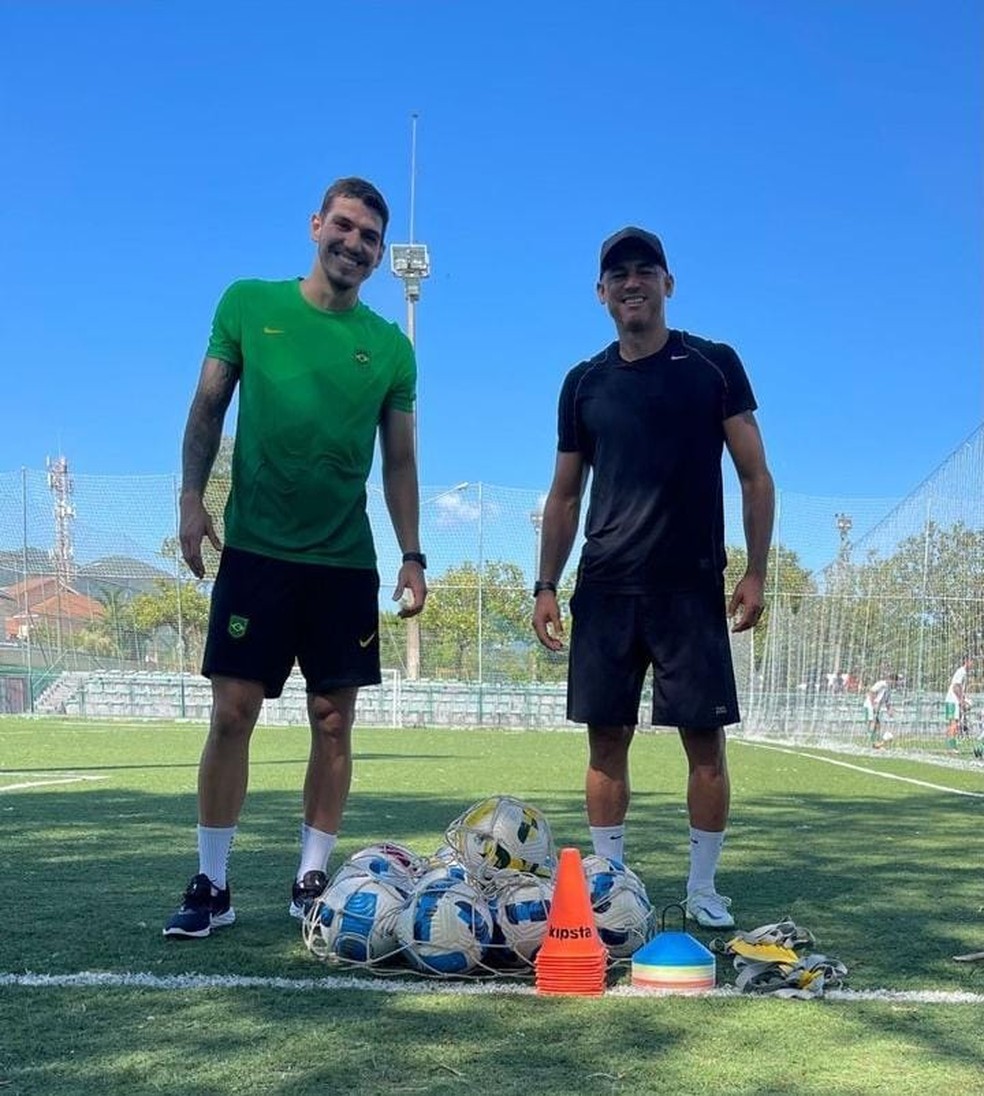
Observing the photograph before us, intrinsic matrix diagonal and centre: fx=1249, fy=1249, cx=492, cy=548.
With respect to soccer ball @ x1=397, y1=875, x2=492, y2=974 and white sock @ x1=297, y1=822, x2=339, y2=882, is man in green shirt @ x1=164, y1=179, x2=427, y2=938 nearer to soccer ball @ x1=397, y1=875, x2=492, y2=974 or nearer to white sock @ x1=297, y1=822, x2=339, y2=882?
white sock @ x1=297, y1=822, x2=339, y2=882

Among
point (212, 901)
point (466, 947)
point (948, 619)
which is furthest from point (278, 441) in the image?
point (948, 619)

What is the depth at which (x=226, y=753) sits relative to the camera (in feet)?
11.7

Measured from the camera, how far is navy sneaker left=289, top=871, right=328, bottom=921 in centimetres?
355

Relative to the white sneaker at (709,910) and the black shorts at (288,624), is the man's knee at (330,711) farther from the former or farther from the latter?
the white sneaker at (709,910)

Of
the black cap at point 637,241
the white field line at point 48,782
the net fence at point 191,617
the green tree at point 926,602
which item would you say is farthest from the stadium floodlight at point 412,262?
the black cap at point 637,241

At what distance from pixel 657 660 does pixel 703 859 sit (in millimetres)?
612

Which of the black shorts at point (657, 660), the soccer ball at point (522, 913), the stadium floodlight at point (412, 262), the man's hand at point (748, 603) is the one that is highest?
the stadium floodlight at point (412, 262)

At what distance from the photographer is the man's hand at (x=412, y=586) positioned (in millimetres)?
3879

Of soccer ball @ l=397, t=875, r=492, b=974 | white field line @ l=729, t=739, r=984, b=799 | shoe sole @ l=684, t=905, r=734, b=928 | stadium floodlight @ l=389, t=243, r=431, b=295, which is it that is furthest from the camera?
stadium floodlight @ l=389, t=243, r=431, b=295

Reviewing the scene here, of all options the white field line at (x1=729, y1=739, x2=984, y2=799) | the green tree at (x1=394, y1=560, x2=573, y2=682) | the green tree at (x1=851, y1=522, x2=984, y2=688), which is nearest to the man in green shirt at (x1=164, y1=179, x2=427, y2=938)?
the white field line at (x1=729, y1=739, x2=984, y2=799)

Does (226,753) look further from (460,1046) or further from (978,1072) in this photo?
(978,1072)

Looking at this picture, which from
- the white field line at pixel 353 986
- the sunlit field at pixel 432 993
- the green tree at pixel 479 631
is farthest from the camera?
the green tree at pixel 479 631

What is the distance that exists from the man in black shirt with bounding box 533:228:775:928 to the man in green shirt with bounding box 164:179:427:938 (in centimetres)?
72

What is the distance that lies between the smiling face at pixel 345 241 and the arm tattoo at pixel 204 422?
0.42 m
